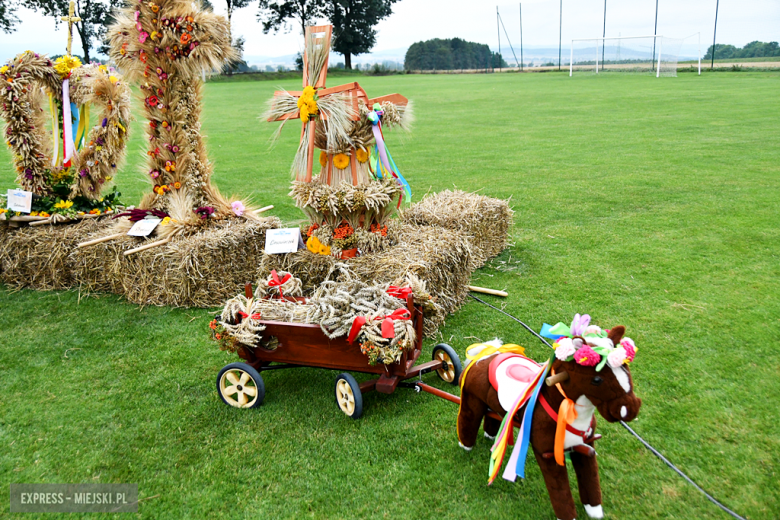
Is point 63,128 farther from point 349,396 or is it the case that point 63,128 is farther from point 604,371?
point 604,371

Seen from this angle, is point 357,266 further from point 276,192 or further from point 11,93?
point 276,192

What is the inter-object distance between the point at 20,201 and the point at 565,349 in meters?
6.03

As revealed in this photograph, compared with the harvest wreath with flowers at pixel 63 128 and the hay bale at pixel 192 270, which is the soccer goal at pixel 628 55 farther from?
the hay bale at pixel 192 270

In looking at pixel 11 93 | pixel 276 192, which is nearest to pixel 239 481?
pixel 11 93

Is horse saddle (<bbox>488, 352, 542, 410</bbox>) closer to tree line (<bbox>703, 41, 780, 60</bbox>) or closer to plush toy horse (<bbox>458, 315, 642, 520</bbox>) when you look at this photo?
plush toy horse (<bbox>458, 315, 642, 520</bbox>)

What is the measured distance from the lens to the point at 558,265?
585 cm

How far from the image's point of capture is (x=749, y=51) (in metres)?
43.1

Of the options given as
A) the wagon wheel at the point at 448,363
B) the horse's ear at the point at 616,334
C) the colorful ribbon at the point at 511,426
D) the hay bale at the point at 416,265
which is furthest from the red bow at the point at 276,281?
the horse's ear at the point at 616,334

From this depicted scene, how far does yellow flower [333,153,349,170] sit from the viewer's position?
463cm

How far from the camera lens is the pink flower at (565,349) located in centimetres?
231

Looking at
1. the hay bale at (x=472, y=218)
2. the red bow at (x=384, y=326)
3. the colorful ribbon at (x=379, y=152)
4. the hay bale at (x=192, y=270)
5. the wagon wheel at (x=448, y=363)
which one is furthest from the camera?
the hay bale at (x=472, y=218)

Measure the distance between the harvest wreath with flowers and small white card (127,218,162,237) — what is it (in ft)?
3.26

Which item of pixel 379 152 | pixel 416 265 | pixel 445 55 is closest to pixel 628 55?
pixel 445 55

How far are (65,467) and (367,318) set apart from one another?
75.2 inches
